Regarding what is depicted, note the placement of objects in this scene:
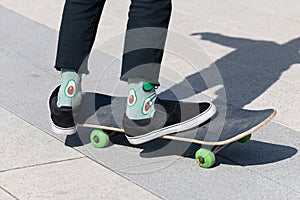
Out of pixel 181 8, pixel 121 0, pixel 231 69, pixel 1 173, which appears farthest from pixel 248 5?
pixel 1 173

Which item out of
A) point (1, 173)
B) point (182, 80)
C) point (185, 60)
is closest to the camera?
point (1, 173)

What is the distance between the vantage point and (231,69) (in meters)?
5.09

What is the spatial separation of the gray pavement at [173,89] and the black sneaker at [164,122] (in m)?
0.15

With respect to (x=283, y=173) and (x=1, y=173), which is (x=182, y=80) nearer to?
(x=283, y=173)

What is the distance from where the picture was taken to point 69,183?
3.52 m

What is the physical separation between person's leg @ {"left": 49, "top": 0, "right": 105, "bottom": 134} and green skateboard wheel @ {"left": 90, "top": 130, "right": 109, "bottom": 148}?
0.14 m

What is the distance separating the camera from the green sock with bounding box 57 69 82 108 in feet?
12.4

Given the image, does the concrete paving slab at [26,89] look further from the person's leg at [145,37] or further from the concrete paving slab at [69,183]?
the person's leg at [145,37]

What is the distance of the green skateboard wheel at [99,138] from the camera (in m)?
3.88

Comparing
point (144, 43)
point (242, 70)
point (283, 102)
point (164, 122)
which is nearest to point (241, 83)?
point (242, 70)

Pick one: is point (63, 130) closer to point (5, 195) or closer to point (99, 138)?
point (99, 138)

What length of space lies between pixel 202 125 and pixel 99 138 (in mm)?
513

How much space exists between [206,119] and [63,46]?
0.76 meters

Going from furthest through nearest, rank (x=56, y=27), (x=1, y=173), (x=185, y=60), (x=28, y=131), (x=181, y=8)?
(x=181, y=8)
(x=56, y=27)
(x=185, y=60)
(x=28, y=131)
(x=1, y=173)
